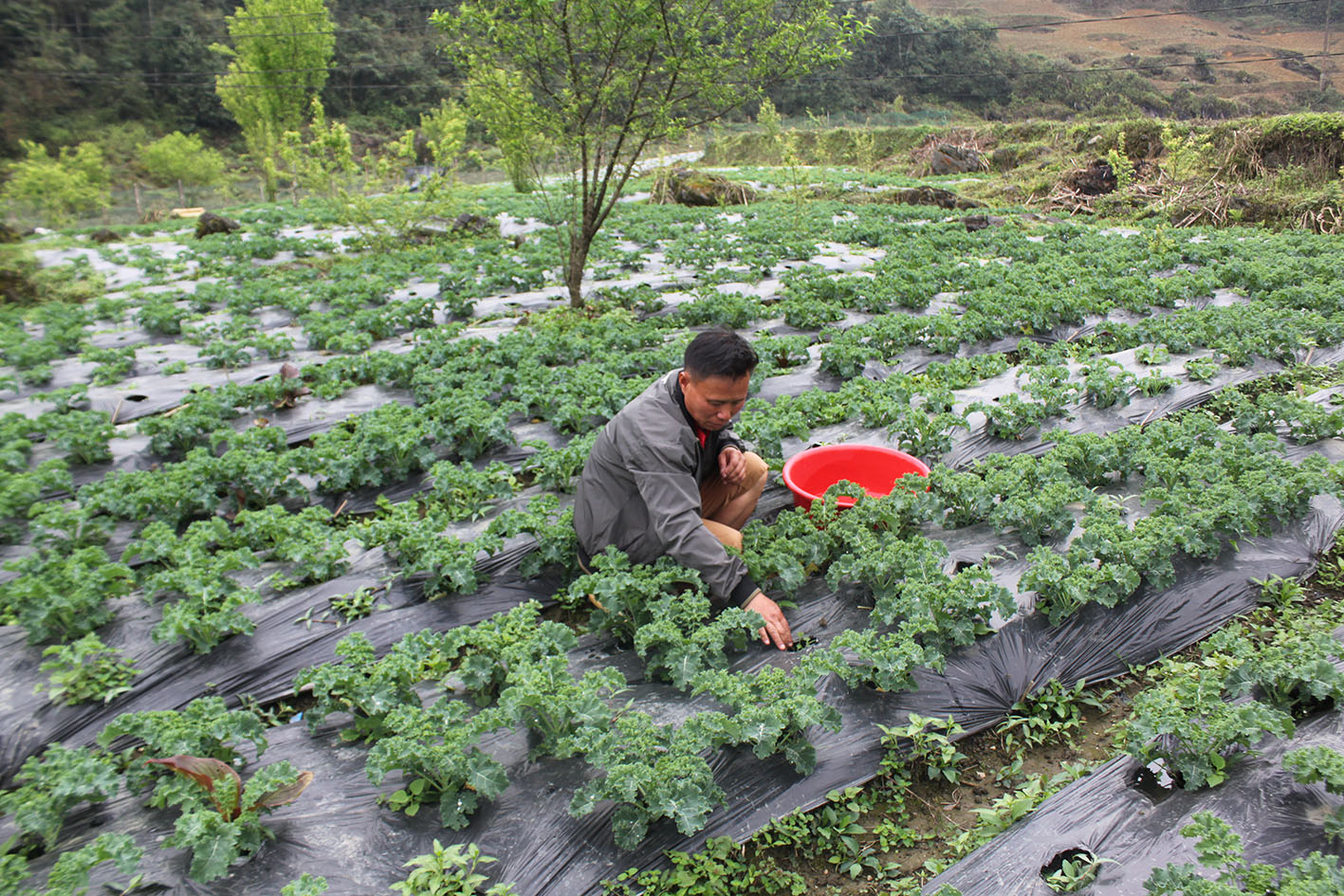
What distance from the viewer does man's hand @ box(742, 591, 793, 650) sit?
3.38m

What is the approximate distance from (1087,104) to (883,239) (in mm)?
45625

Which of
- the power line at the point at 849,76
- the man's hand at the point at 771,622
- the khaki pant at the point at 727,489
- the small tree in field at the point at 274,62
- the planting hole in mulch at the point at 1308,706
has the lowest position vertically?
the planting hole in mulch at the point at 1308,706

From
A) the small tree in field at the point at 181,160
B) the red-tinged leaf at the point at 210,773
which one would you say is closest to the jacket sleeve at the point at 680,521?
the red-tinged leaf at the point at 210,773

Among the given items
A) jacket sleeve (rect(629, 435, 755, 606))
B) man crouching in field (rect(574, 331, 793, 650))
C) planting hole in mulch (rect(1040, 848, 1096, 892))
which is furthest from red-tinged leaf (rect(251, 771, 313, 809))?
planting hole in mulch (rect(1040, 848, 1096, 892))

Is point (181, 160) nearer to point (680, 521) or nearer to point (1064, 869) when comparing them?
point (680, 521)

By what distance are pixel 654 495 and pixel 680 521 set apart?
0.16 meters

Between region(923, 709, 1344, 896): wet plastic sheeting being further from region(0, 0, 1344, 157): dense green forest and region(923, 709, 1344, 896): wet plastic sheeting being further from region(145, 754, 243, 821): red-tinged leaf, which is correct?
region(0, 0, 1344, 157): dense green forest

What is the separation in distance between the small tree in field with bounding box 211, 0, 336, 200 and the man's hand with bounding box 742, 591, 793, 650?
26.3 meters

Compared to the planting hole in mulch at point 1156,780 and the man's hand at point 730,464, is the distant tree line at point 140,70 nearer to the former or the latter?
the man's hand at point 730,464

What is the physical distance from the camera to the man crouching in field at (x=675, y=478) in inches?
128

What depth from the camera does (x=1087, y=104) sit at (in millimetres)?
47812

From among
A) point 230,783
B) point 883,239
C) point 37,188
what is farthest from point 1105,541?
point 37,188

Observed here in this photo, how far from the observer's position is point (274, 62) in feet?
84.3

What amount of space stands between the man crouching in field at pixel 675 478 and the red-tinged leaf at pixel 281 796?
155 centimetres
